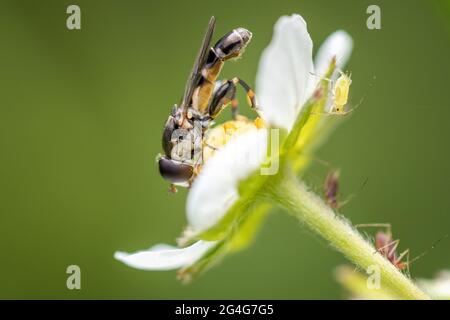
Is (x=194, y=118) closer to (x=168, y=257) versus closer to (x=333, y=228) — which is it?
(x=168, y=257)

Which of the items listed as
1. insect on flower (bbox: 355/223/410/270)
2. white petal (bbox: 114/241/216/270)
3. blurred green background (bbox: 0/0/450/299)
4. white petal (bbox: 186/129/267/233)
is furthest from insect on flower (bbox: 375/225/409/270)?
blurred green background (bbox: 0/0/450/299)

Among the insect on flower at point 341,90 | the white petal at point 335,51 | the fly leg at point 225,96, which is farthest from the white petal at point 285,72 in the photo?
the fly leg at point 225,96

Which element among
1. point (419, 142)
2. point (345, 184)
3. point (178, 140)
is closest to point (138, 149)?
point (345, 184)

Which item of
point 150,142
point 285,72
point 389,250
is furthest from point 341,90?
point 150,142

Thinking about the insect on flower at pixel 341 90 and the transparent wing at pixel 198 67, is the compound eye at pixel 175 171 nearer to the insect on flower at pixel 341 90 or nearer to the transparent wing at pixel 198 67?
the transparent wing at pixel 198 67

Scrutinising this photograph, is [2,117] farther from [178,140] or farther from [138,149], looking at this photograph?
[178,140]

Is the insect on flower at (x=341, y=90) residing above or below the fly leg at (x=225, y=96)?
below
